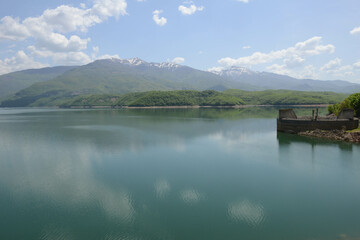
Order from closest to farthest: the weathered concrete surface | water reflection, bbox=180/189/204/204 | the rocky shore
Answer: water reflection, bbox=180/189/204/204 → the rocky shore → the weathered concrete surface

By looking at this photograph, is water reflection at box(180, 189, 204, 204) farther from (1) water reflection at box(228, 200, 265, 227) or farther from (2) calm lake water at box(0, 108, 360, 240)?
(1) water reflection at box(228, 200, 265, 227)

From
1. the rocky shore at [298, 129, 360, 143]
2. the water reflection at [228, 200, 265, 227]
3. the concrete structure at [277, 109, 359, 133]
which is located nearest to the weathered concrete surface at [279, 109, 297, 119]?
the concrete structure at [277, 109, 359, 133]

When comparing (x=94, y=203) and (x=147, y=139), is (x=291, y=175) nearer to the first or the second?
(x=94, y=203)

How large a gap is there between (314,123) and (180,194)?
39.6 metres

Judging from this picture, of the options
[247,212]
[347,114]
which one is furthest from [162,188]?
[347,114]

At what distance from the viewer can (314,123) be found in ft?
153

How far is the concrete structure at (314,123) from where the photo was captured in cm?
4353

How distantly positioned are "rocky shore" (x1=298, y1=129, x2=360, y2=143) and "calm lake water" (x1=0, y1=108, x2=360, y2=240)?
4.70 metres

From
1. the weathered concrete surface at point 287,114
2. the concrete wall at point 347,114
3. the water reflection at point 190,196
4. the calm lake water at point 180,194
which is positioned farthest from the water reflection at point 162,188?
the concrete wall at point 347,114

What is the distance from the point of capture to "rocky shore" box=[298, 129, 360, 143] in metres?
40.1

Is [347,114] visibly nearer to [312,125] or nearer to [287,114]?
[312,125]

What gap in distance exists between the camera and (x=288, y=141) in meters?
43.1

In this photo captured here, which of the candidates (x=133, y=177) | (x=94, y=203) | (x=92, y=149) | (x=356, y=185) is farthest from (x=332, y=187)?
(x=92, y=149)

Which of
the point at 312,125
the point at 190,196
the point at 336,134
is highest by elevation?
the point at 312,125
